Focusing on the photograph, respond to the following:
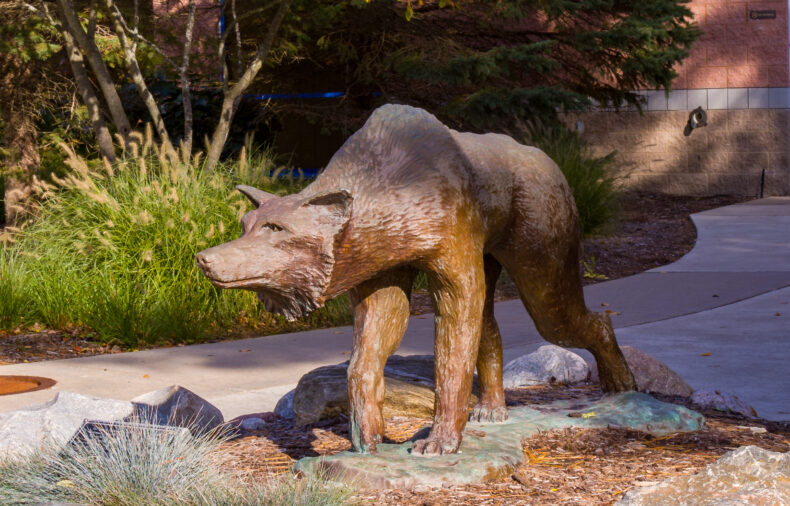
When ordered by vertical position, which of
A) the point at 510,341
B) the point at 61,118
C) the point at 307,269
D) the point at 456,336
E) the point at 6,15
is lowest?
the point at 510,341

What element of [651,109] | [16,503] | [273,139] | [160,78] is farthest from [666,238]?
[16,503]

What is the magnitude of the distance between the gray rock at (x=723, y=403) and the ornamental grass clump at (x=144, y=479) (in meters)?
2.72

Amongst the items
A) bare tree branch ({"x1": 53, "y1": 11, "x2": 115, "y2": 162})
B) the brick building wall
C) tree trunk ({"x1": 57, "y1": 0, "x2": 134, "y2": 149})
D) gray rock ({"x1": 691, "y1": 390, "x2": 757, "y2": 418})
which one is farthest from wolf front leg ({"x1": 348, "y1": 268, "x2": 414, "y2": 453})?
the brick building wall

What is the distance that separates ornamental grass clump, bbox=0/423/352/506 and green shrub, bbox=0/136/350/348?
14.7 feet

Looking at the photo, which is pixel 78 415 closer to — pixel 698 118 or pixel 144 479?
pixel 144 479

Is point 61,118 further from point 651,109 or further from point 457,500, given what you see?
point 457,500

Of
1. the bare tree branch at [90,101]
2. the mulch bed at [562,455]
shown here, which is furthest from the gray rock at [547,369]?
the bare tree branch at [90,101]

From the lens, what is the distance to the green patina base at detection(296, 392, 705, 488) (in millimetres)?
3824

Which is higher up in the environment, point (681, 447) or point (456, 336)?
point (456, 336)

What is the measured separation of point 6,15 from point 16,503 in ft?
33.4

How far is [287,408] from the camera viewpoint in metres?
5.60

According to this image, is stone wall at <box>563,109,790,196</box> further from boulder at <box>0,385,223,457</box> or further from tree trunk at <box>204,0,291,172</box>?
boulder at <box>0,385,223,457</box>

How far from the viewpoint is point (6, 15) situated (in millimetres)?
12398

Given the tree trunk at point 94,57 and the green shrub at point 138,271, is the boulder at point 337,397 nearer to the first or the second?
the green shrub at point 138,271
